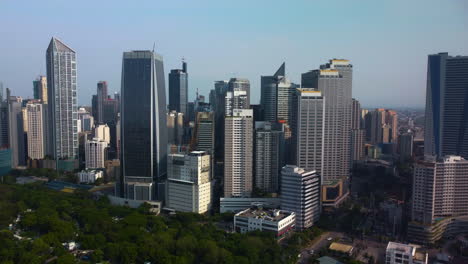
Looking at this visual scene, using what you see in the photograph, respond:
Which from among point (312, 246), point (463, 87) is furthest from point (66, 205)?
point (463, 87)

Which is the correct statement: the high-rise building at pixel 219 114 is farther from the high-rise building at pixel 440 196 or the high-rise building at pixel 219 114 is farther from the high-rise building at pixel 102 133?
the high-rise building at pixel 440 196

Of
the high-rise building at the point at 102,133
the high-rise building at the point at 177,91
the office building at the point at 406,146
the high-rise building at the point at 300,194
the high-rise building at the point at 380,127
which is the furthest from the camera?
the high-rise building at the point at 177,91

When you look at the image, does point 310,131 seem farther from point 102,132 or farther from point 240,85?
point 102,132

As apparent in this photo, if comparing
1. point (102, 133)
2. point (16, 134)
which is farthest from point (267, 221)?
point (102, 133)

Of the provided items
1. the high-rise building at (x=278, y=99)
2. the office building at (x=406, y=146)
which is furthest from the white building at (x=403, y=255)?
the office building at (x=406, y=146)

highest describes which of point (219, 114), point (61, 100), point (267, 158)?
point (61, 100)

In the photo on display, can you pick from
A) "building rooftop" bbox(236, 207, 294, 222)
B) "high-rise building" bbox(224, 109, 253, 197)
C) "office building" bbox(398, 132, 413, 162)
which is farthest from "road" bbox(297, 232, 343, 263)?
"office building" bbox(398, 132, 413, 162)

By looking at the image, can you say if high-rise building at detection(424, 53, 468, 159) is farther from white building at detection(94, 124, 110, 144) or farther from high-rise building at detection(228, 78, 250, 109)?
white building at detection(94, 124, 110, 144)
